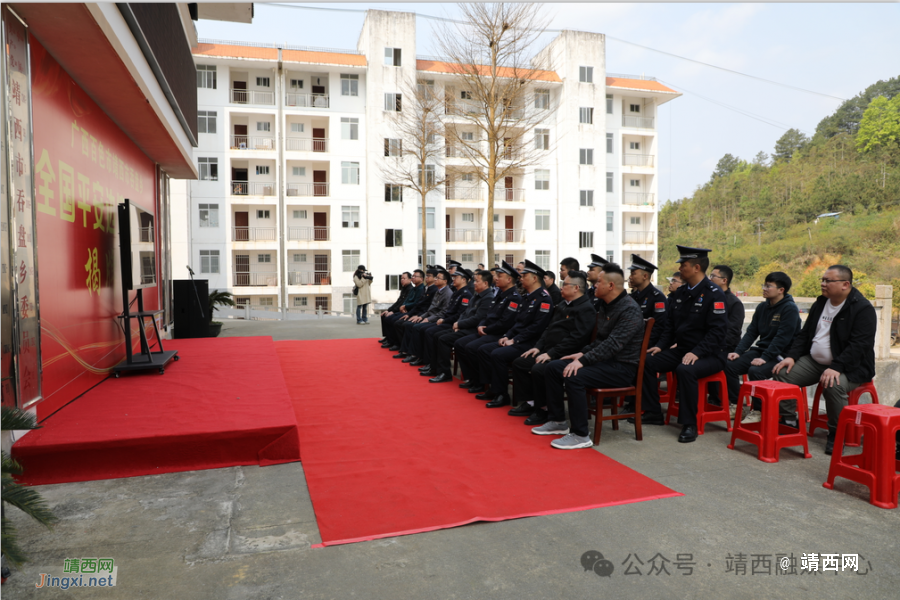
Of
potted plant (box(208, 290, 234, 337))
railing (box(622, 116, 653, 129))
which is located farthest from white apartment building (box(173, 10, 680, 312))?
potted plant (box(208, 290, 234, 337))

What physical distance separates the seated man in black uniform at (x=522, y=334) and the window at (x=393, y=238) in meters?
17.9

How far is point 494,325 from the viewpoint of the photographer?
18.6ft

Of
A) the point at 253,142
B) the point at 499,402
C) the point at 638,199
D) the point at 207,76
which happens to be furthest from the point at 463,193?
the point at 499,402

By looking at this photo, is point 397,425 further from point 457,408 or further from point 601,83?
point 601,83

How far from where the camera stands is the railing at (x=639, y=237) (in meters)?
26.8

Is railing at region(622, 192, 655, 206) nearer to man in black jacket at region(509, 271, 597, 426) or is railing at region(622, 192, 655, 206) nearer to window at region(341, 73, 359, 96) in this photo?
window at region(341, 73, 359, 96)

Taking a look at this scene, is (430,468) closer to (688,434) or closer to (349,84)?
(688,434)

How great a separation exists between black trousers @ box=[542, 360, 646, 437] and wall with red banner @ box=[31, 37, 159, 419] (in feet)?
11.2

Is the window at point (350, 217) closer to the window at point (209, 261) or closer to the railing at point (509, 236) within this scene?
the window at point (209, 261)

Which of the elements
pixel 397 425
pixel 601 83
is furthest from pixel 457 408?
pixel 601 83

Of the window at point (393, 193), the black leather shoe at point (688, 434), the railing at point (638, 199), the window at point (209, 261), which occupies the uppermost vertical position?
the railing at point (638, 199)

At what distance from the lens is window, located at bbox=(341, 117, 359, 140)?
874 inches

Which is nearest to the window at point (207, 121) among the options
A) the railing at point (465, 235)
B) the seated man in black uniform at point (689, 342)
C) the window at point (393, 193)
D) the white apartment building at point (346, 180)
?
the white apartment building at point (346, 180)

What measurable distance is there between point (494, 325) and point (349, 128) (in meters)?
18.5
